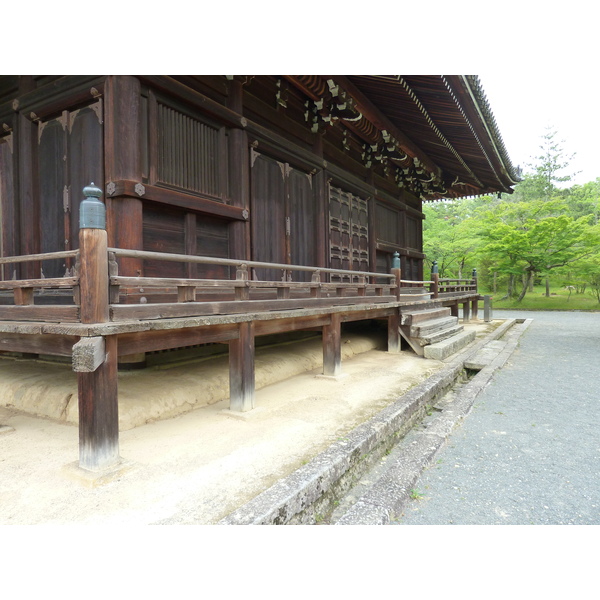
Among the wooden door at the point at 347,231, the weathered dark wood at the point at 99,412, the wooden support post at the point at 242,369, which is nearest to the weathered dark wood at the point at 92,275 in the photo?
the weathered dark wood at the point at 99,412

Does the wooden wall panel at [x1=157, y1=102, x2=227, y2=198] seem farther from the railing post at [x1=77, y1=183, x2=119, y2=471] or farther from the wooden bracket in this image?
the wooden bracket

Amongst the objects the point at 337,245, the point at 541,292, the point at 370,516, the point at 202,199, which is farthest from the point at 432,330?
the point at 541,292

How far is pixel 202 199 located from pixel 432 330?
21.9ft

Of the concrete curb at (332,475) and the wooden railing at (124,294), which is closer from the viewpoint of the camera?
the concrete curb at (332,475)

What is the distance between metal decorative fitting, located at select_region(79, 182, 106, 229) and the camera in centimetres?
311

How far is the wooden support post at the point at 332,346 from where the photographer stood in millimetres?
6822

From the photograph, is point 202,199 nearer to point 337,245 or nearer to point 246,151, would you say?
point 246,151

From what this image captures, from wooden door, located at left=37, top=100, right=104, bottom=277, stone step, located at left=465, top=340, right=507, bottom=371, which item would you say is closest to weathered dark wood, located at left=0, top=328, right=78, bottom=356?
wooden door, located at left=37, top=100, right=104, bottom=277

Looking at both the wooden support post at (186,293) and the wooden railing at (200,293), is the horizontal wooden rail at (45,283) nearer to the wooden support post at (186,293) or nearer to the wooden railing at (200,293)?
the wooden railing at (200,293)

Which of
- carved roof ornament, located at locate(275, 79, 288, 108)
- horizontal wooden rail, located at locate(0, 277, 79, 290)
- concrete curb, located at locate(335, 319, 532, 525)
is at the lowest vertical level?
concrete curb, located at locate(335, 319, 532, 525)

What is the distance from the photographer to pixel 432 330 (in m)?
9.76

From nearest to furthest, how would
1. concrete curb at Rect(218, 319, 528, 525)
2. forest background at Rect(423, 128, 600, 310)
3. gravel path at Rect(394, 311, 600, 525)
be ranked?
concrete curb at Rect(218, 319, 528, 525)
gravel path at Rect(394, 311, 600, 525)
forest background at Rect(423, 128, 600, 310)

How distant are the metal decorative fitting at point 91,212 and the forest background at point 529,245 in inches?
724

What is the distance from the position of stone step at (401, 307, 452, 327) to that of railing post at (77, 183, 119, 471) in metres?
7.12
